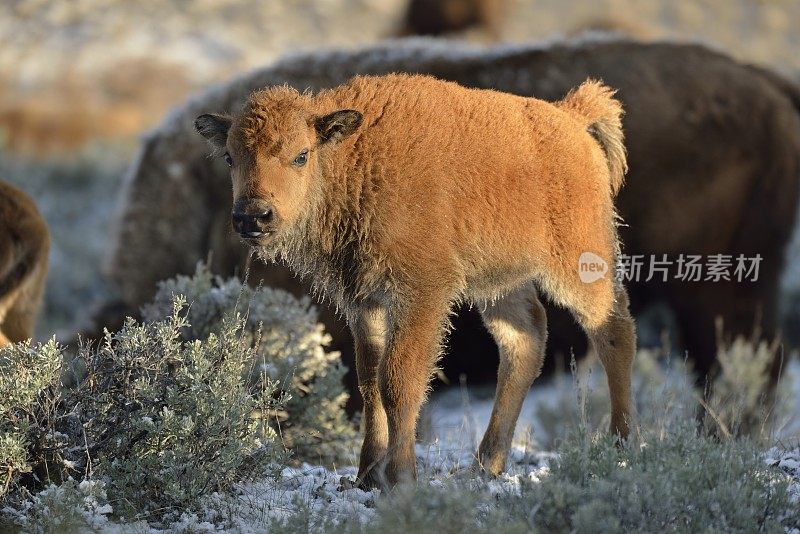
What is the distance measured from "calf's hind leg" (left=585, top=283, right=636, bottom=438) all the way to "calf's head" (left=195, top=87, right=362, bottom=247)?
1.51 m

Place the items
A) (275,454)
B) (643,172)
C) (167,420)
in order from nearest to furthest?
(167,420), (275,454), (643,172)

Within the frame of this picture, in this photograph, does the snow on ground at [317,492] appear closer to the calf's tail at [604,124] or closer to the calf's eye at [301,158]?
the calf's eye at [301,158]

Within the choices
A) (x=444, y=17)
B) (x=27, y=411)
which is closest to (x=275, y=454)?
(x=27, y=411)

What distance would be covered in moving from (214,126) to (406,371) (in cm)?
125

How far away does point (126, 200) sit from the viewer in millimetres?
8992

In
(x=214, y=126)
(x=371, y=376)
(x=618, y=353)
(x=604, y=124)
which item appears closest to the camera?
(x=214, y=126)

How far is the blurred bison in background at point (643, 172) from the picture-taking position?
845 cm

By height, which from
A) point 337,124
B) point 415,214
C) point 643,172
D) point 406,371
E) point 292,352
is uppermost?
point 337,124

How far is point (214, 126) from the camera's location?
473 cm

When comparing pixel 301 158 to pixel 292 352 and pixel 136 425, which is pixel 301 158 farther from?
pixel 292 352

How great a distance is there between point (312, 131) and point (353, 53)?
4.45m

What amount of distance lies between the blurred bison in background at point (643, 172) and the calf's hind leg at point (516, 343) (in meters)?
2.85

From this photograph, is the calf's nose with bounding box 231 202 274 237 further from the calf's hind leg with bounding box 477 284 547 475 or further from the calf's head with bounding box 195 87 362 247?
the calf's hind leg with bounding box 477 284 547 475

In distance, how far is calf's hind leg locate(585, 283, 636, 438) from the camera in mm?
5273
